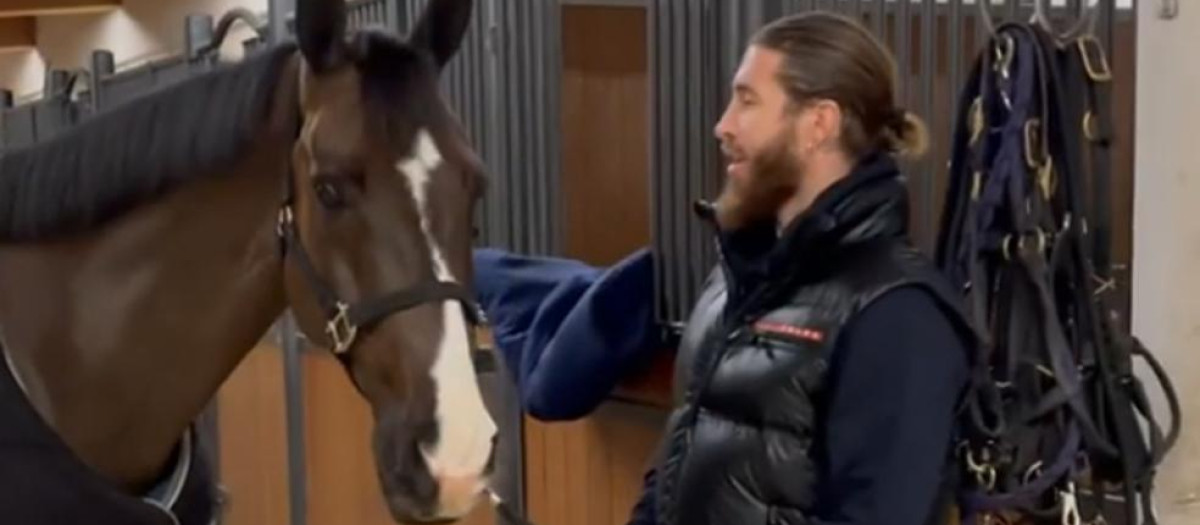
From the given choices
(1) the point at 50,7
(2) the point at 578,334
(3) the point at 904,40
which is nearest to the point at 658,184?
(2) the point at 578,334

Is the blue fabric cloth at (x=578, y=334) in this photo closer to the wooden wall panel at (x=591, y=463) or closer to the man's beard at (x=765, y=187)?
the wooden wall panel at (x=591, y=463)

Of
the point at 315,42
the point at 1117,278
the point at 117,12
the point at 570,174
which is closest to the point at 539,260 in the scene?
the point at 570,174

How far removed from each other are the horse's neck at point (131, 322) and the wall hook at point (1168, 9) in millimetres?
974

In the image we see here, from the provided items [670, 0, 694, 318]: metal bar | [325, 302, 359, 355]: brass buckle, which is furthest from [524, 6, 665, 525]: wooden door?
[325, 302, 359, 355]: brass buckle

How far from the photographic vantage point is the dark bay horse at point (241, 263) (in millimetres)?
1661

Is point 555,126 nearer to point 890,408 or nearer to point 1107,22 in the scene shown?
point 1107,22

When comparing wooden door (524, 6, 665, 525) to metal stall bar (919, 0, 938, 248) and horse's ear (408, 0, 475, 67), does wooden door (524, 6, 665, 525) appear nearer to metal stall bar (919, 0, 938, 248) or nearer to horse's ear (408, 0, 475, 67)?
metal stall bar (919, 0, 938, 248)

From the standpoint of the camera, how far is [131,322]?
5.99 ft

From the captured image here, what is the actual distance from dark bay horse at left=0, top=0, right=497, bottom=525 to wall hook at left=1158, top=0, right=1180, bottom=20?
0.76m

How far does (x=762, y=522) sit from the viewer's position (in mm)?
1696

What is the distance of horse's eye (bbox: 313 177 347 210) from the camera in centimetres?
168

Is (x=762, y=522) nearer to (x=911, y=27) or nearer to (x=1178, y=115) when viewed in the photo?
(x=1178, y=115)

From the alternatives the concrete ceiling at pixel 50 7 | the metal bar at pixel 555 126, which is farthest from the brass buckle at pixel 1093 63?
the concrete ceiling at pixel 50 7

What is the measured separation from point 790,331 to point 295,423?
2.11 m
